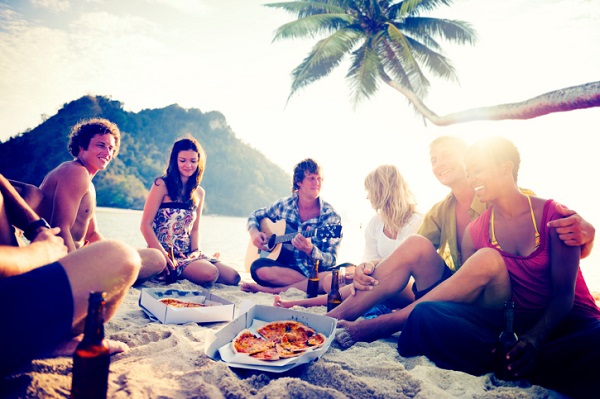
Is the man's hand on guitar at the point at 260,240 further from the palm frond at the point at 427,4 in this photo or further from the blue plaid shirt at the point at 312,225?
the palm frond at the point at 427,4

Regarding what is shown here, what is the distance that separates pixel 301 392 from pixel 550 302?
5.31 ft

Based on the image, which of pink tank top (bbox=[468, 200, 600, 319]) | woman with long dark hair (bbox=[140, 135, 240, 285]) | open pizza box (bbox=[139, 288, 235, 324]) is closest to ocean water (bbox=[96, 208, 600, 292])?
woman with long dark hair (bbox=[140, 135, 240, 285])

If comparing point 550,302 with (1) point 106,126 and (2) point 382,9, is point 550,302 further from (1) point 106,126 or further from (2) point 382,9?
(2) point 382,9

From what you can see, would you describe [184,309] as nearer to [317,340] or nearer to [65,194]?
[317,340]

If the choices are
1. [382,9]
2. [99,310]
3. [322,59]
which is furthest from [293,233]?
[382,9]

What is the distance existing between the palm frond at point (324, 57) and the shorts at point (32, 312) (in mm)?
16683

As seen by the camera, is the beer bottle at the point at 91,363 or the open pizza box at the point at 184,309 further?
the open pizza box at the point at 184,309

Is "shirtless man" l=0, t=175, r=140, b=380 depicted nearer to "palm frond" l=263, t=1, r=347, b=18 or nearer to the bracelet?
the bracelet

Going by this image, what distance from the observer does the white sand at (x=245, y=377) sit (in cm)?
184

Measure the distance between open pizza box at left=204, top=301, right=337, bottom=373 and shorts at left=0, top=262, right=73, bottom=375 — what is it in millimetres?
933

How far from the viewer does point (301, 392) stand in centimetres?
193

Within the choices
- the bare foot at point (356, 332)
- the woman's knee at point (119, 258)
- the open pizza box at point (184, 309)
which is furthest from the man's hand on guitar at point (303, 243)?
the woman's knee at point (119, 258)

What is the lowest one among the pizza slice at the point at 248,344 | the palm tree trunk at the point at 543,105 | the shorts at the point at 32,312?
the pizza slice at the point at 248,344

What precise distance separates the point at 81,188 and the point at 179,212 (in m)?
1.65
